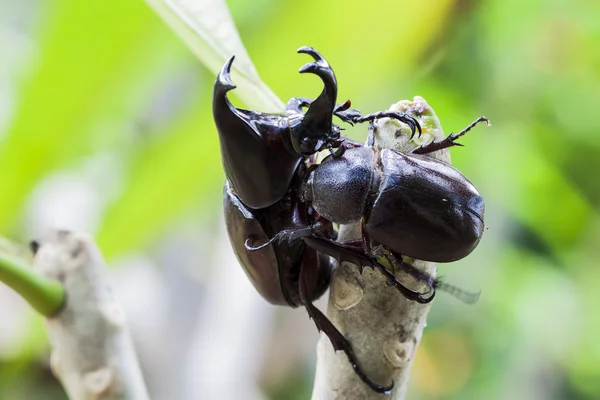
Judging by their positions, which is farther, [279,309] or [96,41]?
[279,309]

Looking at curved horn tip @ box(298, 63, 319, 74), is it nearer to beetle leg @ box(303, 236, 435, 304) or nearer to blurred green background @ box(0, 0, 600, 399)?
beetle leg @ box(303, 236, 435, 304)

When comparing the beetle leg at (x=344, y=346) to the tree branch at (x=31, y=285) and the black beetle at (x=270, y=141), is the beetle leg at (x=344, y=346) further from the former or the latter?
the tree branch at (x=31, y=285)

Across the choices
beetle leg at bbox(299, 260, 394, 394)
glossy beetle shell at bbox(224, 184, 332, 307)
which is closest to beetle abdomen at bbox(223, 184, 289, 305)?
glossy beetle shell at bbox(224, 184, 332, 307)

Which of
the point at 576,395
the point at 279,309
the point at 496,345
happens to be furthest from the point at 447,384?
the point at 279,309

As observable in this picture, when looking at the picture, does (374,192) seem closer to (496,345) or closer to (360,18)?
(360,18)

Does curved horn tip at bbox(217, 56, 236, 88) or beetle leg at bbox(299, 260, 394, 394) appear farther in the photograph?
curved horn tip at bbox(217, 56, 236, 88)
